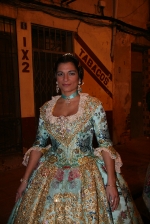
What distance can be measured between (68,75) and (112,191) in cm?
98

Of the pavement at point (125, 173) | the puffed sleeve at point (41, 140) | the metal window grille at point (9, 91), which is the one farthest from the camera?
the metal window grille at point (9, 91)

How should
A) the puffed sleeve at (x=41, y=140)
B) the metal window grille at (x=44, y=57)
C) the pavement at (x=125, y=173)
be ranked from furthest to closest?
the metal window grille at (x=44, y=57)
the pavement at (x=125, y=173)
the puffed sleeve at (x=41, y=140)

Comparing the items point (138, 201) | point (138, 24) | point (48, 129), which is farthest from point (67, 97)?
point (138, 24)

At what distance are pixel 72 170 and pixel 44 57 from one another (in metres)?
3.97

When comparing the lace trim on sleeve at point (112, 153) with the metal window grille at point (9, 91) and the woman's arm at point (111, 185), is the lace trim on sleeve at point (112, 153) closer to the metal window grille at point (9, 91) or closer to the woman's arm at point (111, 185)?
the woman's arm at point (111, 185)

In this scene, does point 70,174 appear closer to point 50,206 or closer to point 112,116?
point 50,206

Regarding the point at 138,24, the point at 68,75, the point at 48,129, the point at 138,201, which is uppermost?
the point at 138,24

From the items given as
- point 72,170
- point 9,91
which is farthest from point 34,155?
point 9,91

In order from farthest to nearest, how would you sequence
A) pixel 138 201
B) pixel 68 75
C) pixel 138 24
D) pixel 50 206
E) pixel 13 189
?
pixel 138 24, pixel 13 189, pixel 138 201, pixel 68 75, pixel 50 206

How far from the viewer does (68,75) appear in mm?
A: 1890

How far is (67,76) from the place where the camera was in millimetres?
1883

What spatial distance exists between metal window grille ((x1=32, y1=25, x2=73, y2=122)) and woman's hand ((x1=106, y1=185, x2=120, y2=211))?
3.81 metres

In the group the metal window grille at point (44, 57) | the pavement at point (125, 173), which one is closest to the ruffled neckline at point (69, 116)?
the pavement at point (125, 173)

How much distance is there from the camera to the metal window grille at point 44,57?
518cm
